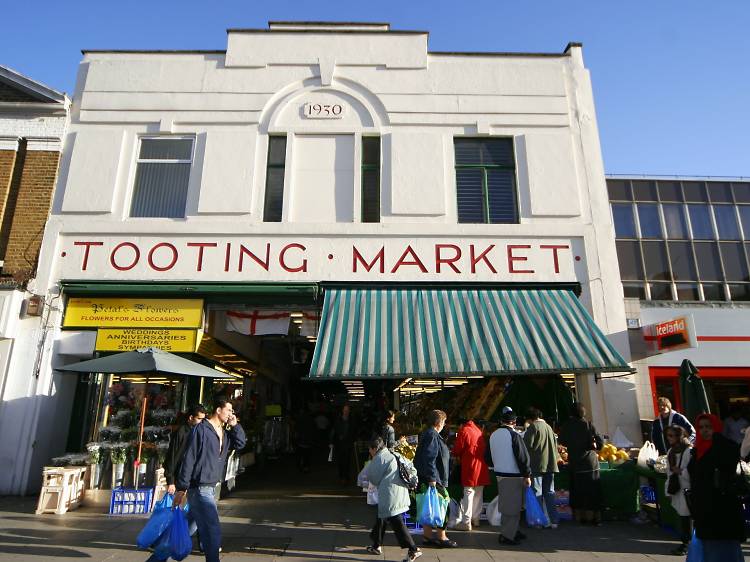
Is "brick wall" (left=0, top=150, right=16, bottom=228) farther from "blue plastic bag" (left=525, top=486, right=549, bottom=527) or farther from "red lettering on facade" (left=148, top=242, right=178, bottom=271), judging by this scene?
"blue plastic bag" (left=525, top=486, right=549, bottom=527)

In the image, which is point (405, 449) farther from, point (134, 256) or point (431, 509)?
point (134, 256)

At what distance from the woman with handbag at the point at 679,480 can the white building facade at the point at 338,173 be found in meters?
2.95

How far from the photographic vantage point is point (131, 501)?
7465 millimetres

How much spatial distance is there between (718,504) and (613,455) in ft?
12.1

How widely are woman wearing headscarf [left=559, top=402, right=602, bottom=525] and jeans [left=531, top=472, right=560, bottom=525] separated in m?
0.33

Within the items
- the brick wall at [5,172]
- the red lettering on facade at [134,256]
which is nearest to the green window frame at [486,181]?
the red lettering on facade at [134,256]

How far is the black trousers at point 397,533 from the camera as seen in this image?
5.37 meters

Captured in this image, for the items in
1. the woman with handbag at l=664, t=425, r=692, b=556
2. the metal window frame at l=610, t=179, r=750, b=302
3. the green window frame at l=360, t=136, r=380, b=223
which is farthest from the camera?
the metal window frame at l=610, t=179, r=750, b=302

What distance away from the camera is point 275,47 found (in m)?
11.0

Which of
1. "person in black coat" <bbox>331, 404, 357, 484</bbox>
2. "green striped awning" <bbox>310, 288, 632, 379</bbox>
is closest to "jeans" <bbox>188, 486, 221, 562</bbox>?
"green striped awning" <bbox>310, 288, 632, 379</bbox>

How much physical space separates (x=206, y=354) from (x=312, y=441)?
12.6 feet

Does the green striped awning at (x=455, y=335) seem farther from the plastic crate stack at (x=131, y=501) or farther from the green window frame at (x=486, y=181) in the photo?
the plastic crate stack at (x=131, y=501)

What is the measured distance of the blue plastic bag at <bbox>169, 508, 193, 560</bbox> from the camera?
16.0 feet

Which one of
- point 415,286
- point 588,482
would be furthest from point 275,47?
point 588,482
